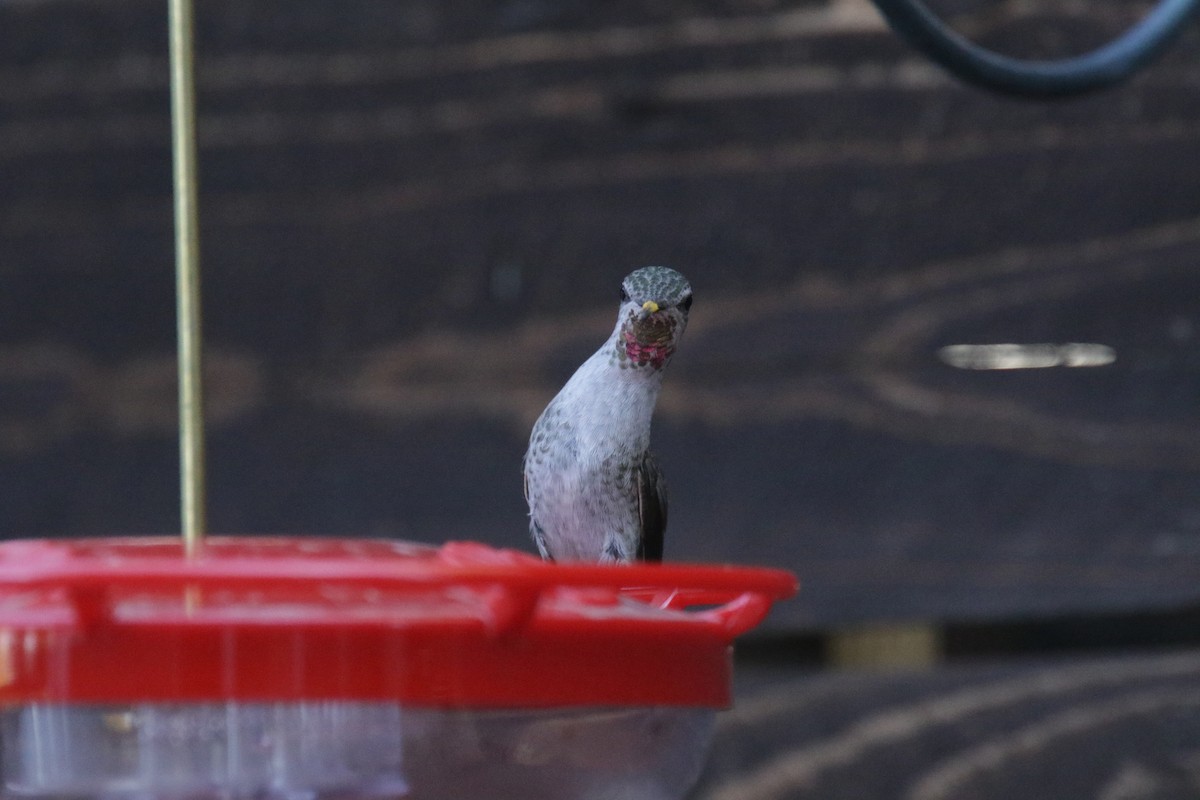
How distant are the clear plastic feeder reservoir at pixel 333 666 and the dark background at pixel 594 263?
65cm

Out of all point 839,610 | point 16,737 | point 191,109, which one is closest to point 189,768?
point 16,737

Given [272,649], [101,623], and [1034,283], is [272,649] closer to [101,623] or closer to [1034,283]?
[101,623]

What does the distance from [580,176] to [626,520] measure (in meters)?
0.50

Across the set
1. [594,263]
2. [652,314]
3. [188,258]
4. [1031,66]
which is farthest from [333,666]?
[594,263]

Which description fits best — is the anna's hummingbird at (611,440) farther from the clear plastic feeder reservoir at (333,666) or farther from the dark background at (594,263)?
the dark background at (594,263)

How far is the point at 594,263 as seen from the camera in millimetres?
1171

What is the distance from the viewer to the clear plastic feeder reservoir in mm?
382

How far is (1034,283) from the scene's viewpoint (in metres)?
1.15

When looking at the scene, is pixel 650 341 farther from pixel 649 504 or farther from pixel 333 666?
pixel 333 666

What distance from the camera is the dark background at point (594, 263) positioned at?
1.13 m

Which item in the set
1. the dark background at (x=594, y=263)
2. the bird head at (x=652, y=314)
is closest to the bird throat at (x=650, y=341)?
the bird head at (x=652, y=314)

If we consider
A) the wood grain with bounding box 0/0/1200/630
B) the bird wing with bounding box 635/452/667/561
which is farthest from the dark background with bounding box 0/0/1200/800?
the bird wing with bounding box 635/452/667/561

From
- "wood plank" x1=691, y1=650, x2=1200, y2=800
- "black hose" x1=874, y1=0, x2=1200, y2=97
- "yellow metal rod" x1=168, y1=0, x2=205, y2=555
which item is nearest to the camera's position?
"yellow metal rod" x1=168, y1=0, x2=205, y2=555

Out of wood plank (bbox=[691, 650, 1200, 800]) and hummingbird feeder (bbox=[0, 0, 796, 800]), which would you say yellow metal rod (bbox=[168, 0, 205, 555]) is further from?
wood plank (bbox=[691, 650, 1200, 800])
